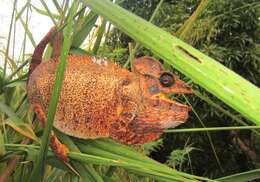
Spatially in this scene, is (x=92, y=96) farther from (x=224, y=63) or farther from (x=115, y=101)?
(x=224, y=63)

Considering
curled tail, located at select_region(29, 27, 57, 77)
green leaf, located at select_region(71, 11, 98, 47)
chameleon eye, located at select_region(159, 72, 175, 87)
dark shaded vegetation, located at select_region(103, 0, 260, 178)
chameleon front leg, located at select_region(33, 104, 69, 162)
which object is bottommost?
chameleon front leg, located at select_region(33, 104, 69, 162)

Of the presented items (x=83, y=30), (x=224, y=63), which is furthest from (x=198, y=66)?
(x=224, y=63)

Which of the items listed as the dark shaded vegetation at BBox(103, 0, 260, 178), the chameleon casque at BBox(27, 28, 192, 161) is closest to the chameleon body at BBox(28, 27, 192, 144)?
the chameleon casque at BBox(27, 28, 192, 161)

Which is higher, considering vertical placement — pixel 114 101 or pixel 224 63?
pixel 224 63

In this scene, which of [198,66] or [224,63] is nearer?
[198,66]

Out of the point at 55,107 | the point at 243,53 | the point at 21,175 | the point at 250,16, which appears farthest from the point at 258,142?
the point at 55,107

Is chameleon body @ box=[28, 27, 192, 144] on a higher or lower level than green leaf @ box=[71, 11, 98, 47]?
lower

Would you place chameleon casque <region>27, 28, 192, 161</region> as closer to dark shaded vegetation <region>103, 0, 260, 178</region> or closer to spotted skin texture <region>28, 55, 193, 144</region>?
spotted skin texture <region>28, 55, 193, 144</region>

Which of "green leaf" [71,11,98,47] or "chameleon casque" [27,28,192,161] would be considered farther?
→ "green leaf" [71,11,98,47]
